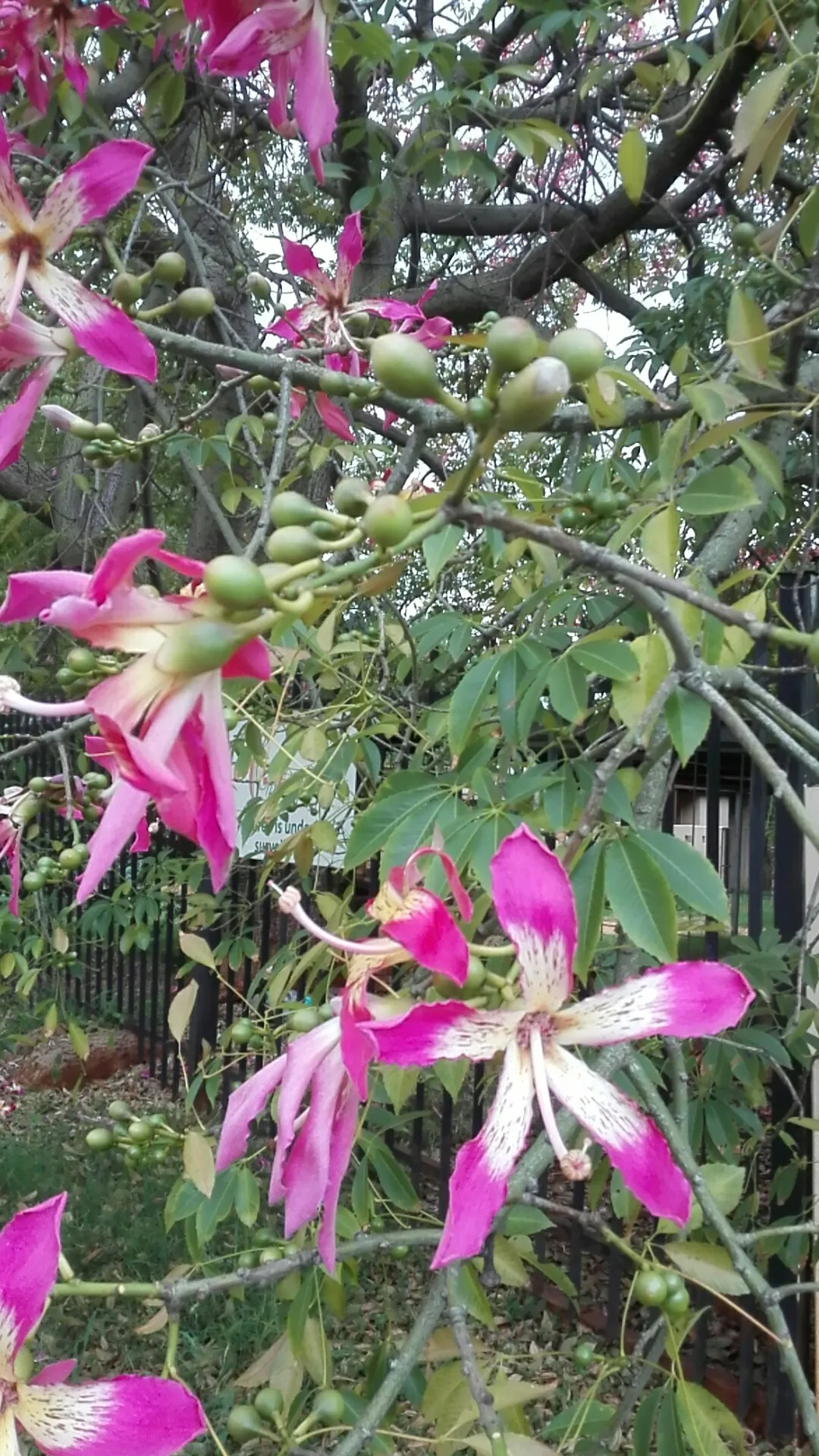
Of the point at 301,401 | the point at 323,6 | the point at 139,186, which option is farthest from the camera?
the point at 139,186

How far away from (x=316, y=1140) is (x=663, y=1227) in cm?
44

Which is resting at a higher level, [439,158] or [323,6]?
[439,158]

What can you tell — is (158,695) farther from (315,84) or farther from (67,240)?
(315,84)

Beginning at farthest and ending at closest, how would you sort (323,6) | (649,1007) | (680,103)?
(680,103) → (323,6) → (649,1007)

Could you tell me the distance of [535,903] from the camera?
0.50m

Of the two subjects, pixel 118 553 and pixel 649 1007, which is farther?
pixel 649 1007

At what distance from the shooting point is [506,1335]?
2352 millimetres

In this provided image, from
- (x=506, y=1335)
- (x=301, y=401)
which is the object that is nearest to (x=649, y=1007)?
(x=301, y=401)

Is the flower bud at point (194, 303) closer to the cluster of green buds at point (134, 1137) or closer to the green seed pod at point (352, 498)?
the green seed pod at point (352, 498)

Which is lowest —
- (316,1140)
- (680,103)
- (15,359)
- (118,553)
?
(316,1140)

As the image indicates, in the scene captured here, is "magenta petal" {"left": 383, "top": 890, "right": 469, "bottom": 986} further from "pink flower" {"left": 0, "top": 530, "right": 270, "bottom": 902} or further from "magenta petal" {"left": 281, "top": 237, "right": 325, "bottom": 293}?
"magenta petal" {"left": 281, "top": 237, "right": 325, "bottom": 293}

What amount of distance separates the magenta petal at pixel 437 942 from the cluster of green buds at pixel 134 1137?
2.01 ft

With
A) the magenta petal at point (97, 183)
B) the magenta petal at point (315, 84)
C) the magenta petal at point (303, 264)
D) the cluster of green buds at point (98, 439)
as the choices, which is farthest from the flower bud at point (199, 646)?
the magenta petal at point (303, 264)

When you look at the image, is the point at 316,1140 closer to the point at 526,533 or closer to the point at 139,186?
the point at 526,533
